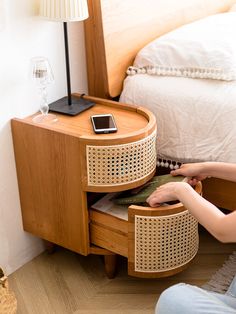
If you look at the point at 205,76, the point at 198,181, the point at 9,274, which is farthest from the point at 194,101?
the point at 9,274

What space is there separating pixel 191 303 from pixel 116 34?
3.30 ft

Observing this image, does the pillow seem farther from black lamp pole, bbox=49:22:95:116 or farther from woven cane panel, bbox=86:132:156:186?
woven cane panel, bbox=86:132:156:186

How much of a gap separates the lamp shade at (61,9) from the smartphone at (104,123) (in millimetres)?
314

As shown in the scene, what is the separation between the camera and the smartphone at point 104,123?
5.20 feet

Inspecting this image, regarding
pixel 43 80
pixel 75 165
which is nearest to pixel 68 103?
pixel 43 80

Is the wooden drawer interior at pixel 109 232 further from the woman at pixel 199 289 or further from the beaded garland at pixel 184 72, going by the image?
the beaded garland at pixel 184 72

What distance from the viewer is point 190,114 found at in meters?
1.76

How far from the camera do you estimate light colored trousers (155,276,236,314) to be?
1.26m

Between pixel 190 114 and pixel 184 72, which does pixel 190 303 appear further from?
pixel 184 72

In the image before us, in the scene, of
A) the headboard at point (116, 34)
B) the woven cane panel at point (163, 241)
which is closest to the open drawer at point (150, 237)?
the woven cane panel at point (163, 241)

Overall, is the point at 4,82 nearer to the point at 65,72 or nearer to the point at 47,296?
the point at 65,72

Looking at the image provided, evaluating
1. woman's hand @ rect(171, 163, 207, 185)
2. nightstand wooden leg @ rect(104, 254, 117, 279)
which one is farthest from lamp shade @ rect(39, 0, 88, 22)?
nightstand wooden leg @ rect(104, 254, 117, 279)

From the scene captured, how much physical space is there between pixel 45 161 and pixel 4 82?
0.90 ft

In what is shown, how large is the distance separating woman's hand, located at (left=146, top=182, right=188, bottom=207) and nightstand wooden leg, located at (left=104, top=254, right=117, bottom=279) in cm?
28
